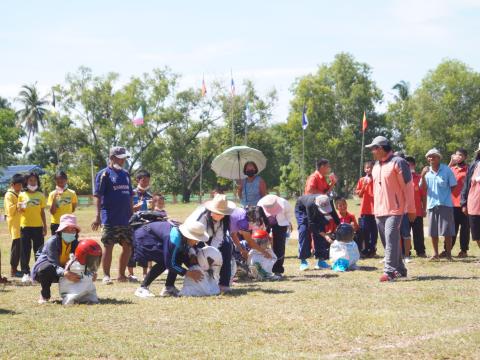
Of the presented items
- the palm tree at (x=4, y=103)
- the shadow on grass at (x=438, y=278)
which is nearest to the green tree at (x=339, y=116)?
the palm tree at (x=4, y=103)

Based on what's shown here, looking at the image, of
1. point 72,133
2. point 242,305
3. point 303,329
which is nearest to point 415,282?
point 242,305

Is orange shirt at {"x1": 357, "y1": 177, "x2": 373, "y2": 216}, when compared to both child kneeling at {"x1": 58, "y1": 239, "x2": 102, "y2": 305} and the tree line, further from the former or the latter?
the tree line

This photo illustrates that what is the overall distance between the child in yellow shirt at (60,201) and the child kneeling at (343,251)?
455cm

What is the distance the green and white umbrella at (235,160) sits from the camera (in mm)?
14205

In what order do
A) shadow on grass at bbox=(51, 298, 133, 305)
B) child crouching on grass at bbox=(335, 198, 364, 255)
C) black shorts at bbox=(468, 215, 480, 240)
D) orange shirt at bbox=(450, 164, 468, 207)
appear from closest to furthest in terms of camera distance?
shadow on grass at bbox=(51, 298, 133, 305)
black shorts at bbox=(468, 215, 480, 240)
child crouching on grass at bbox=(335, 198, 364, 255)
orange shirt at bbox=(450, 164, 468, 207)

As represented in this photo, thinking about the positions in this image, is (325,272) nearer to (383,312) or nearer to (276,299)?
(276,299)

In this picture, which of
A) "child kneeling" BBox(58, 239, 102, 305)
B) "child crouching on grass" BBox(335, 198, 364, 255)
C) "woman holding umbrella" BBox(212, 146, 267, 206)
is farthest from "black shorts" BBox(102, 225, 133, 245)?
"child crouching on grass" BBox(335, 198, 364, 255)

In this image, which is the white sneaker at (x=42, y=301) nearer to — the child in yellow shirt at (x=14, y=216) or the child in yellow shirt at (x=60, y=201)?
the child in yellow shirt at (x=60, y=201)

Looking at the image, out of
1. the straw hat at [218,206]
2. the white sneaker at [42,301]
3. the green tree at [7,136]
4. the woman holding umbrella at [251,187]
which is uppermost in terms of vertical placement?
the green tree at [7,136]

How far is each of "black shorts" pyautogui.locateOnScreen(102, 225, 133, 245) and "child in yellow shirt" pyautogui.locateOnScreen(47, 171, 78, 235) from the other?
1.78 meters

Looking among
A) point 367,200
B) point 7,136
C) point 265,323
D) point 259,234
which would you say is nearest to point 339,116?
point 7,136

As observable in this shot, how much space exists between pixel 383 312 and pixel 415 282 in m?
2.77

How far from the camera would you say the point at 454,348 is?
614 cm

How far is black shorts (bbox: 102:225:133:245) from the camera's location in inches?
442
